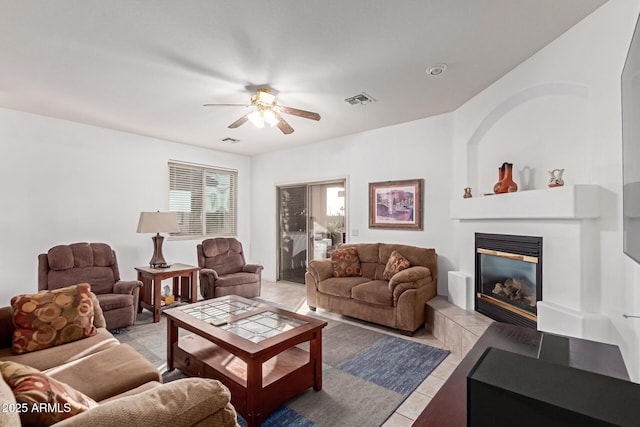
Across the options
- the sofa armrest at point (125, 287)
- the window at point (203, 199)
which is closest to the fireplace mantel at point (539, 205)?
the sofa armrest at point (125, 287)

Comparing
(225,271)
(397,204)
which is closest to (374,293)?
(397,204)

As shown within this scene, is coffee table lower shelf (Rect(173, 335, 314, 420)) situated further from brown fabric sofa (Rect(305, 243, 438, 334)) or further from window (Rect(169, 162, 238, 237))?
window (Rect(169, 162, 238, 237))

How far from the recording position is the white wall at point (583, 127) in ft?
6.33

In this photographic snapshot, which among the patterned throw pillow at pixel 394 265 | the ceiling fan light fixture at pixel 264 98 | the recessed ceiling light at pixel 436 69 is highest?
the recessed ceiling light at pixel 436 69

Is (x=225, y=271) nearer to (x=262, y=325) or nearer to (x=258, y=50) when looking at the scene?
(x=262, y=325)

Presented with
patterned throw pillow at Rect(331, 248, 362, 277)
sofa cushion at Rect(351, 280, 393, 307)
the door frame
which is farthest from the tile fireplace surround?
the door frame

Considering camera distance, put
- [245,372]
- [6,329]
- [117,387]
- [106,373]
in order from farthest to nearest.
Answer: [245,372]
[6,329]
[106,373]
[117,387]

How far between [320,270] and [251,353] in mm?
2413

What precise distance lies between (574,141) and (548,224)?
2.28 feet

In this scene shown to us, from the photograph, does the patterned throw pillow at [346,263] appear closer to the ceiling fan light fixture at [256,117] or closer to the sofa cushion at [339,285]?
the sofa cushion at [339,285]

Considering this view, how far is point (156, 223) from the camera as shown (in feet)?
14.0

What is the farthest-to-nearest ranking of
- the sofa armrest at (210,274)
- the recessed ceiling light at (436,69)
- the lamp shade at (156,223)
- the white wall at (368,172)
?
the sofa armrest at (210,274) → the lamp shade at (156,223) → the white wall at (368,172) → the recessed ceiling light at (436,69)

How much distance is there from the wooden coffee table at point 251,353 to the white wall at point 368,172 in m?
2.41

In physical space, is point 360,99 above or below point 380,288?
above
